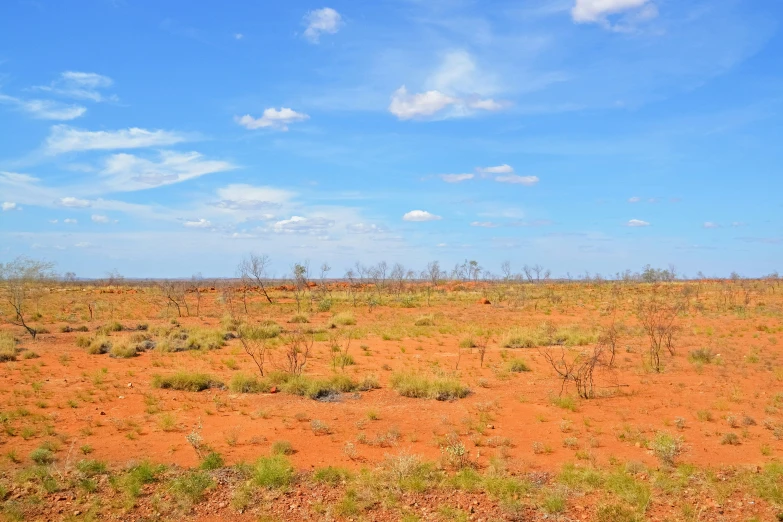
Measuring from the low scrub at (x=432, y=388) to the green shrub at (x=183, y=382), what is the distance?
502 cm

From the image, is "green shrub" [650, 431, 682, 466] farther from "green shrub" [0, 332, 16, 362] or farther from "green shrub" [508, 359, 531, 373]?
"green shrub" [0, 332, 16, 362]

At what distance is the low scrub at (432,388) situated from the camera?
13199 mm

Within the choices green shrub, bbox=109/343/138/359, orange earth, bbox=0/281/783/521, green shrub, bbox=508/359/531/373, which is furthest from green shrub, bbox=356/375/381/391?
green shrub, bbox=109/343/138/359

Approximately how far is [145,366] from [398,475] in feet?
40.0

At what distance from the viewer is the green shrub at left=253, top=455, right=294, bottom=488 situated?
770 cm

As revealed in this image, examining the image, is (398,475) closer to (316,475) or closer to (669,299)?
(316,475)

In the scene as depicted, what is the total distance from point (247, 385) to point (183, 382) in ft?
5.48

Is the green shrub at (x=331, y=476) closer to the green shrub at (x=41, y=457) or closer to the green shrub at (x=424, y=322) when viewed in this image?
the green shrub at (x=41, y=457)

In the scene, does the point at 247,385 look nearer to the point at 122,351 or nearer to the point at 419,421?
the point at 419,421

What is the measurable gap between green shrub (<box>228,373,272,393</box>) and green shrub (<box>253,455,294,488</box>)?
586cm

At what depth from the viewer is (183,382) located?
1417 cm

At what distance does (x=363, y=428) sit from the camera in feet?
35.4

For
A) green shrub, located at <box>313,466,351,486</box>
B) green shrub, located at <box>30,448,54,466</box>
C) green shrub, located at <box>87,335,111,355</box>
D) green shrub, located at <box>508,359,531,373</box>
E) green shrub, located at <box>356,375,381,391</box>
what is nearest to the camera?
green shrub, located at <box>313,466,351,486</box>

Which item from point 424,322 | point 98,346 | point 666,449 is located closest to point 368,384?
point 666,449
